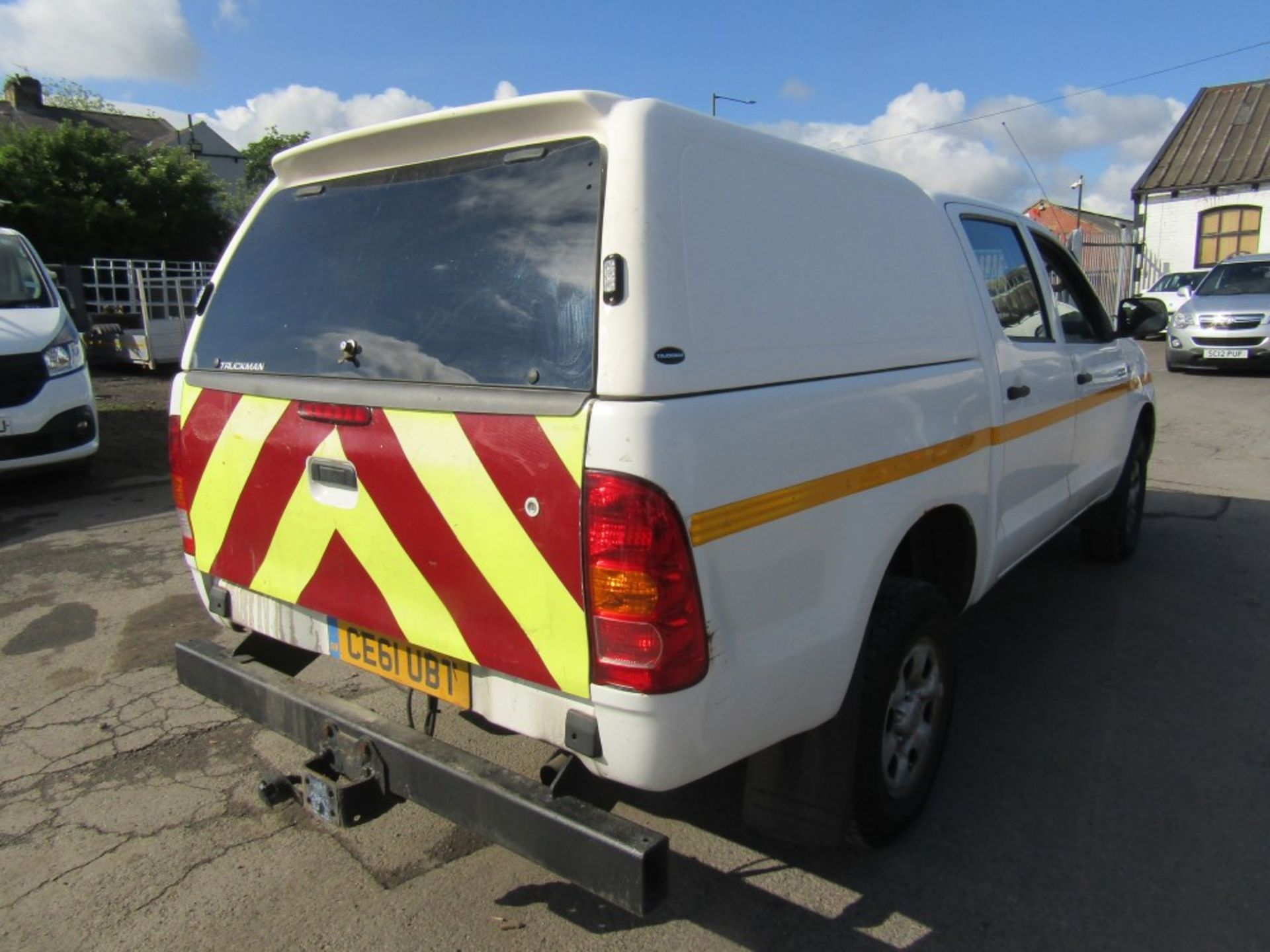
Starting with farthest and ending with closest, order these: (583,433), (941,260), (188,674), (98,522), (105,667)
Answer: (98,522) → (105,667) → (941,260) → (188,674) → (583,433)

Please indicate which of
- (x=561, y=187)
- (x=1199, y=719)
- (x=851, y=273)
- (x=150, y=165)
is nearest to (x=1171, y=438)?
(x=1199, y=719)

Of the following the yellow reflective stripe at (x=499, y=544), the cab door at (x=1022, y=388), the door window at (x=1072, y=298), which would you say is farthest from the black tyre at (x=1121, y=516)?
the yellow reflective stripe at (x=499, y=544)

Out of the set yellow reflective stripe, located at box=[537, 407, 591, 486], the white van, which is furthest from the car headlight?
yellow reflective stripe, located at box=[537, 407, 591, 486]

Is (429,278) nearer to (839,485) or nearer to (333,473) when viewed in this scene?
(333,473)

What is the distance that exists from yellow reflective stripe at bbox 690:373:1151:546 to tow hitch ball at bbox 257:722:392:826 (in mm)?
1031

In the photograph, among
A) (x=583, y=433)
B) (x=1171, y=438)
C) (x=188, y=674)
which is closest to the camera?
(x=583, y=433)

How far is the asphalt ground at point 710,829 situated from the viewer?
2.54 meters

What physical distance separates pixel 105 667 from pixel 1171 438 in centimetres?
981

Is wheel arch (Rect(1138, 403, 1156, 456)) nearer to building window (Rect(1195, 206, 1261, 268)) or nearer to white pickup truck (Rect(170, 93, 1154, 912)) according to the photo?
white pickup truck (Rect(170, 93, 1154, 912))

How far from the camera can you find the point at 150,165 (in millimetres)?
26234

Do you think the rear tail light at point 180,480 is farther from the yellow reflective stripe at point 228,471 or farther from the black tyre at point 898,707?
the black tyre at point 898,707

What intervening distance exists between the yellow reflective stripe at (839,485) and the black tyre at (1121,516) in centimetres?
192

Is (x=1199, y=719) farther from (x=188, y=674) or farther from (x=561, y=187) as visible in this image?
(x=188, y=674)

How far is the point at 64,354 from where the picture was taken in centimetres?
714
